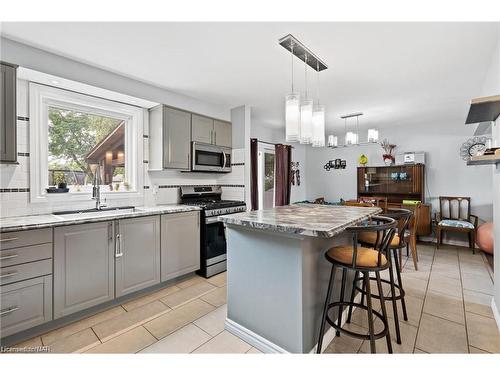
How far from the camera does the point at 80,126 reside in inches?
107

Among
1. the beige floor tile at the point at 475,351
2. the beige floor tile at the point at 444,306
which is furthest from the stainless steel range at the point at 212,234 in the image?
the beige floor tile at the point at 475,351

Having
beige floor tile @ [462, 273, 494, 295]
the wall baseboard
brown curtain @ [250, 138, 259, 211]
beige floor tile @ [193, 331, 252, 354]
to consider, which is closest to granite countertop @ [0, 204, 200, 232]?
beige floor tile @ [193, 331, 252, 354]

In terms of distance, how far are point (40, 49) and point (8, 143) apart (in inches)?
38.0

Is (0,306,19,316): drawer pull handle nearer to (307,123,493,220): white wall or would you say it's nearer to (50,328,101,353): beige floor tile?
(50,328,101,353): beige floor tile

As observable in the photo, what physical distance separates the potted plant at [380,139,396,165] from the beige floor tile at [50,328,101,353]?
18.2 feet

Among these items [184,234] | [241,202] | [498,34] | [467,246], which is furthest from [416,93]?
[184,234]

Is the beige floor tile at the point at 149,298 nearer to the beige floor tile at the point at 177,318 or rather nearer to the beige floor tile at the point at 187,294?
the beige floor tile at the point at 187,294

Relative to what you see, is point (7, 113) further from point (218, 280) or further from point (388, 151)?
point (388, 151)

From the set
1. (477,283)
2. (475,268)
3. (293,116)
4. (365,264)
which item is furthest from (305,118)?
(475,268)

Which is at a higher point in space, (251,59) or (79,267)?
(251,59)

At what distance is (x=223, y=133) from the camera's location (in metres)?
3.81

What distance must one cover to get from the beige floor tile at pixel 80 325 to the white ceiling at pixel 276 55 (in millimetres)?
2462

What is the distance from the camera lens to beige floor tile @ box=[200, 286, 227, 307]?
2417 millimetres
